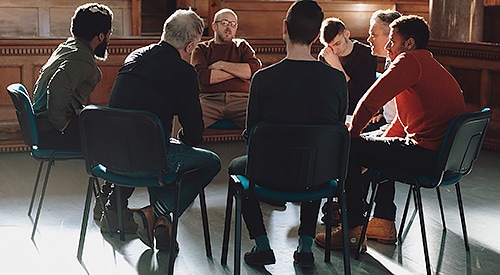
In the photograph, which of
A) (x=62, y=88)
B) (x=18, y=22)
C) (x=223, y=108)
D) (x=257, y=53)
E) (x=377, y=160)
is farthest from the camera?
(x=18, y=22)

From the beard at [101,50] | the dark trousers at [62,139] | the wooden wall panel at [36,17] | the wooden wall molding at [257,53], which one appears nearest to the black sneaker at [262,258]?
the dark trousers at [62,139]

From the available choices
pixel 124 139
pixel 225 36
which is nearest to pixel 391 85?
pixel 124 139

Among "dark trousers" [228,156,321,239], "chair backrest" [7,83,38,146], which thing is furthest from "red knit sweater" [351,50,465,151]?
"chair backrest" [7,83,38,146]

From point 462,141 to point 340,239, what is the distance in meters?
0.81

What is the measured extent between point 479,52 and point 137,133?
4.27 metres

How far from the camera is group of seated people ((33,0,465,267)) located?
349 cm

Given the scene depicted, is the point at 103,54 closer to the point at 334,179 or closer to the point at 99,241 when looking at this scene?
the point at 99,241

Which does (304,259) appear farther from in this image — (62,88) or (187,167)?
(62,88)

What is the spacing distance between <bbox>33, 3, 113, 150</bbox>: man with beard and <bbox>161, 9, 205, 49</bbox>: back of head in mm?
587

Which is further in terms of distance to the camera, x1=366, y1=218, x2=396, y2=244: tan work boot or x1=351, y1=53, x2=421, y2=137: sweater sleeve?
x1=366, y1=218, x2=396, y2=244: tan work boot

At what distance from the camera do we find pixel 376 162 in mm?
3916

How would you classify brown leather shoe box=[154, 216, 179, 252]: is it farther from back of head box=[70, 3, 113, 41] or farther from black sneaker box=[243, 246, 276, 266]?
back of head box=[70, 3, 113, 41]

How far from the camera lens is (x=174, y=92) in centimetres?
378

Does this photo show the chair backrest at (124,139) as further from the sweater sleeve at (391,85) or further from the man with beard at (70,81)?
the sweater sleeve at (391,85)
